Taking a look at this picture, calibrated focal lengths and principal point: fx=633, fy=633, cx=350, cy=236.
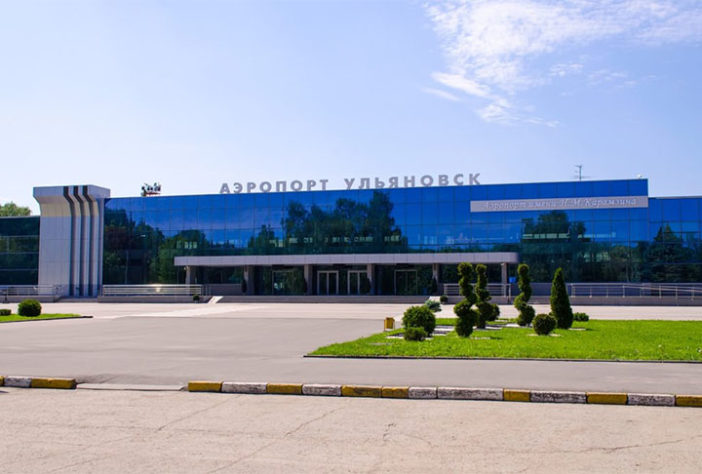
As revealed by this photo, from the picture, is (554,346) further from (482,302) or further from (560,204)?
(560,204)

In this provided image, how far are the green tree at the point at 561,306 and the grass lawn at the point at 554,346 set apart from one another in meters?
1.11

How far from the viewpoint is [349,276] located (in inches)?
2398

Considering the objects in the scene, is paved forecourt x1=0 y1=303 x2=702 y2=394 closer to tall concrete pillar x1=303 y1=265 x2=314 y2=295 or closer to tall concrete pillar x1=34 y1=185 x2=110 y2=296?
tall concrete pillar x1=303 y1=265 x2=314 y2=295

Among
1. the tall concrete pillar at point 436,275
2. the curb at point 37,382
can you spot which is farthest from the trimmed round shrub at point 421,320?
the tall concrete pillar at point 436,275

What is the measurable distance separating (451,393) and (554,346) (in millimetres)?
7745

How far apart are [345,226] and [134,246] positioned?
21.9 metres

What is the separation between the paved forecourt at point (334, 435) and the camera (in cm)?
658

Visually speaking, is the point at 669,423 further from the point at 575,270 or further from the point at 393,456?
the point at 575,270

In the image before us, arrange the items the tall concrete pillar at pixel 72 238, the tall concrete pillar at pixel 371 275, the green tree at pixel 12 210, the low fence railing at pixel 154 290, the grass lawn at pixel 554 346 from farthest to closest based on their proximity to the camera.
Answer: the green tree at pixel 12 210 < the tall concrete pillar at pixel 72 238 < the low fence railing at pixel 154 290 < the tall concrete pillar at pixel 371 275 < the grass lawn at pixel 554 346

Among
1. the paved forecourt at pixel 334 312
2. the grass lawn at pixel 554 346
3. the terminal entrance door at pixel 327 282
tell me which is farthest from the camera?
the terminal entrance door at pixel 327 282

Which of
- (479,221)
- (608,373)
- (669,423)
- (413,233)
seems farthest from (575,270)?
(669,423)

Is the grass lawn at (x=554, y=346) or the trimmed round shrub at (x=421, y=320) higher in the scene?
the trimmed round shrub at (x=421, y=320)

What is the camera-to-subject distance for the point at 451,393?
1038 centimetres

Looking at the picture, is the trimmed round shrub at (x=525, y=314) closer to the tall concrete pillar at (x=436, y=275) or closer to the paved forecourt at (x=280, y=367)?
the paved forecourt at (x=280, y=367)
